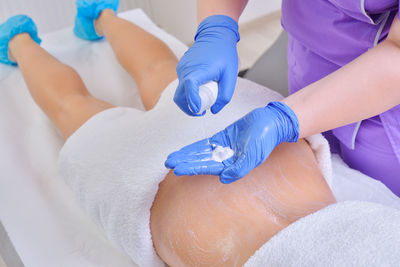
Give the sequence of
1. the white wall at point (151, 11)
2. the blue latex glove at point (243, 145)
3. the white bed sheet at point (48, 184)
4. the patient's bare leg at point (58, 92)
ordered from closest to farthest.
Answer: the blue latex glove at point (243, 145) → the white bed sheet at point (48, 184) → the patient's bare leg at point (58, 92) → the white wall at point (151, 11)

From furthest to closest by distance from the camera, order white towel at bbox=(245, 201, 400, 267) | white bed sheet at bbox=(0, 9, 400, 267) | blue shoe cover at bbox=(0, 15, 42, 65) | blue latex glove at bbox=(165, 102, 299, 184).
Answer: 1. blue shoe cover at bbox=(0, 15, 42, 65)
2. white bed sheet at bbox=(0, 9, 400, 267)
3. blue latex glove at bbox=(165, 102, 299, 184)
4. white towel at bbox=(245, 201, 400, 267)

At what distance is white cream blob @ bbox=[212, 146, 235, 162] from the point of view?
741 mm

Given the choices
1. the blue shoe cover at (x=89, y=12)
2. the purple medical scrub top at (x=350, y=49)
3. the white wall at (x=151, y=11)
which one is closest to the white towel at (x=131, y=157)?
the purple medical scrub top at (x=350, y=49)

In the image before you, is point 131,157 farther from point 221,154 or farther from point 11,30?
point 11,30

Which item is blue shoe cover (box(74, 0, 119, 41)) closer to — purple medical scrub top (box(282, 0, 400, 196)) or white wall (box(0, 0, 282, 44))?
white wall (box(0, 0, 282, 44))

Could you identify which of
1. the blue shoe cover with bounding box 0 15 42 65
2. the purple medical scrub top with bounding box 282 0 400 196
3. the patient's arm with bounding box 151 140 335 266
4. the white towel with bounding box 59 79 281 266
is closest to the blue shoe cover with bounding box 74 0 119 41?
the blue shoe cover with bounding box 0 15 42 65

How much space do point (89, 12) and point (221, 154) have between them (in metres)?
0.93

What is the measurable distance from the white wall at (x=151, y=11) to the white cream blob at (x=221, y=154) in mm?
1576

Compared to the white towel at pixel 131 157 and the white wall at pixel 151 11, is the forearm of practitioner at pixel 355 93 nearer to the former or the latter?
the white towel at pixel 131 157

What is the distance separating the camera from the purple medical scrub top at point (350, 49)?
78 centimetres

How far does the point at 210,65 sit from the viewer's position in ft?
2.57

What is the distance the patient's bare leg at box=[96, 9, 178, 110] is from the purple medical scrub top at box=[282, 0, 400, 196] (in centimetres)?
37

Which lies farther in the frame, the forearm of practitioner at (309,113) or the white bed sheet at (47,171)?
the white bed sheet at (47,171)

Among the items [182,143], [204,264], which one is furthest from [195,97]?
[204,264]
